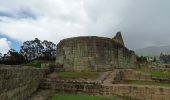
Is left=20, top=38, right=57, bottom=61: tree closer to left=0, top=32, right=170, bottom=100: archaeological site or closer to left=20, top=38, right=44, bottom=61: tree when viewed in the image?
left=20, top=38, right=44, bottom=61: tree

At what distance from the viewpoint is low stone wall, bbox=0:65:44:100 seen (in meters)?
8.32

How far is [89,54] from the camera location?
20.2 meters

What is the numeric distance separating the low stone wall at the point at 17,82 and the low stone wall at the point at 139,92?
11.2ft

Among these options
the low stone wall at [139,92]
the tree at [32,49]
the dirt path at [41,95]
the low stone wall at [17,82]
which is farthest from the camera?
the tree at [32,49]

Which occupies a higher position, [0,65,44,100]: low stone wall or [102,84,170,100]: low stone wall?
[0,65,44,100]: low stone wall

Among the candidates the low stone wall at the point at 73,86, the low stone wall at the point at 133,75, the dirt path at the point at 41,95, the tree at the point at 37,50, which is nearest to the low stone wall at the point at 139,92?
the low stone wall at the point at 73,86

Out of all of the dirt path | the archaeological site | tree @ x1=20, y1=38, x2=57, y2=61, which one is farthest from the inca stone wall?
tree @ x1=20, y1=38, x2=57, y2=61

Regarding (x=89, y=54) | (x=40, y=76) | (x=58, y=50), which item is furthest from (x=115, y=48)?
(x=40, y=76)

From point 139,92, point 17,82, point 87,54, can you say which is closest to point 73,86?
point 139,92

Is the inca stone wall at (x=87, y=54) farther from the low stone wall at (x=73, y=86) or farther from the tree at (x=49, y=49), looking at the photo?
the tree at (x=49, y=49)

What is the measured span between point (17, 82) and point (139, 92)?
5.53 metres

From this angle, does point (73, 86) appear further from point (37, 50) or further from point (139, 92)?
point (37, 50)

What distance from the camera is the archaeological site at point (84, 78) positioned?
10.0 m

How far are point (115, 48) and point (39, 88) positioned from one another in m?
10.1
